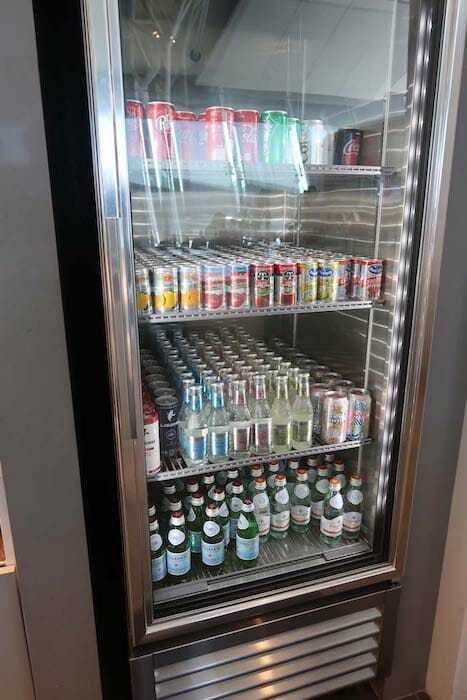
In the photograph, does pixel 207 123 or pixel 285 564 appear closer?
pixel 207 123

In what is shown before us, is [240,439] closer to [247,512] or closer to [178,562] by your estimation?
[247,512]

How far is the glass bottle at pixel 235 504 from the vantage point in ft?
4.89

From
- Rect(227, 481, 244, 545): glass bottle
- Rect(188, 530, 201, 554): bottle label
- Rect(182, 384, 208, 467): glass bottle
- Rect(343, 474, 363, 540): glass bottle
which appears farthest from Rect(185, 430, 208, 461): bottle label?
Rect(343, 474, 363, 540): glass bottle

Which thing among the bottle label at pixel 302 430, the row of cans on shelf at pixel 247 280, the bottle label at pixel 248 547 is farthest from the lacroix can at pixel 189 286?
the bottle label at pixel 248 547

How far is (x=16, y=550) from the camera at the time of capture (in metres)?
1.12

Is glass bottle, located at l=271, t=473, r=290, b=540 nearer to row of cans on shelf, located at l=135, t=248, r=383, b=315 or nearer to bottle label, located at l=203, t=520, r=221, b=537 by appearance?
bottle label, located at l=203, t=520, r=221, b=537

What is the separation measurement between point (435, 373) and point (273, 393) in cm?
50

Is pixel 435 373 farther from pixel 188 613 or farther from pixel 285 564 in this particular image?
pixel 188 613

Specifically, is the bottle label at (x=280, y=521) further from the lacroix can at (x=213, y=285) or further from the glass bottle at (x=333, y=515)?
the lacroix can at (x=213, y=285)

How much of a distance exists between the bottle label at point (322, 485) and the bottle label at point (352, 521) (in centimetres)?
11

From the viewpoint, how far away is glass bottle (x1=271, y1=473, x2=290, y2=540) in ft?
5.10

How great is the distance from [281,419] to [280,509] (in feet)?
1.05

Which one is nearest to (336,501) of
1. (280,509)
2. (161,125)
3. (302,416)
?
(280,509)

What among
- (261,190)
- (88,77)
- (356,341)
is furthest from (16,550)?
(261,190)
